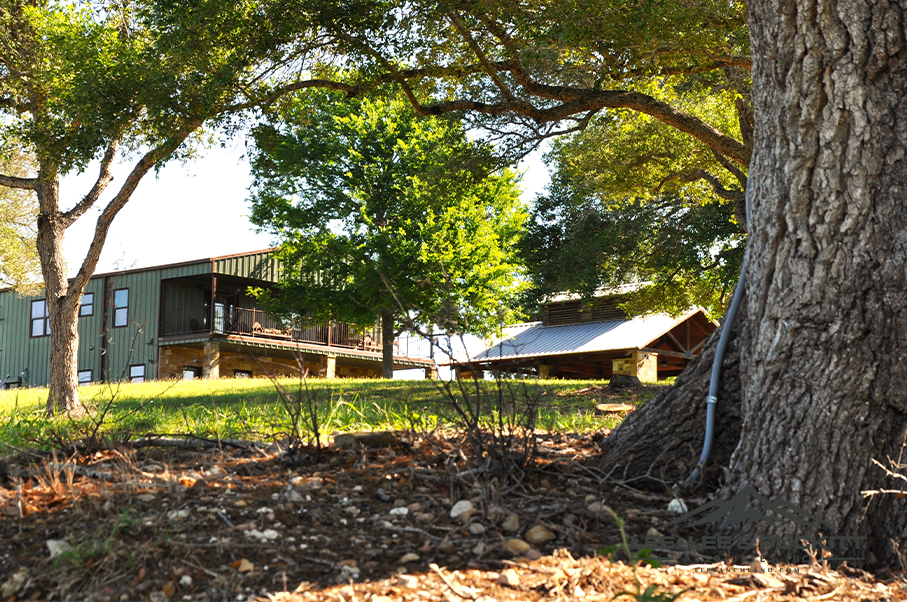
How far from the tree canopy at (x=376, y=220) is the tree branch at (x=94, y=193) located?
973 cm

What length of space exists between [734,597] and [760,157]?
2.02m

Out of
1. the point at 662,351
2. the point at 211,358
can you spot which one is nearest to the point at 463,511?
the point at 662,351

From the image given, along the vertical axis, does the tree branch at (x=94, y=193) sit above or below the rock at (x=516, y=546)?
above

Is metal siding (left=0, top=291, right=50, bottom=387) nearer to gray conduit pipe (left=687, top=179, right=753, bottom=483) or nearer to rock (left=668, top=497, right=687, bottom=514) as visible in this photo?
gray conduit pipe (left=687, top=179, right=753, bottom=483)

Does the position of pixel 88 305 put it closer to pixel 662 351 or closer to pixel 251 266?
pixel 251 266

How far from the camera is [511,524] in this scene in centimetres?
305

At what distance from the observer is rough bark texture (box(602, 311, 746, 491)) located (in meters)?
3.73

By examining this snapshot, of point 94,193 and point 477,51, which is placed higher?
point 477,51

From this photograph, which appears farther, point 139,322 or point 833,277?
point 139,322

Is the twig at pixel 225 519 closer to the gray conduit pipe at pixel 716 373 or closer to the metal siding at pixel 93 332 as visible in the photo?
the gray conduit pipe at pixel 716 373

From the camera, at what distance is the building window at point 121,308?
3031cm

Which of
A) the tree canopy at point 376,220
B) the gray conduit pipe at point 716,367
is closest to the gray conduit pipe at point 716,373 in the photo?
the gray conduit pipe at point 716,367

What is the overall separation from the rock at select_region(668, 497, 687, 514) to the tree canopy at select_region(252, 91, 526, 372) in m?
18.6

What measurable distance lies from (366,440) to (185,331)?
26661mm
